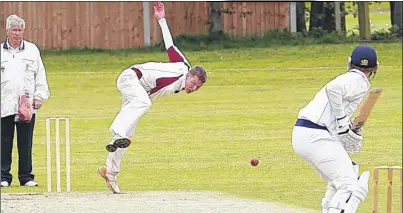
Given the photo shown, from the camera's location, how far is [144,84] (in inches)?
439

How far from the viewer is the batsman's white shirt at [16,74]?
1172 cm

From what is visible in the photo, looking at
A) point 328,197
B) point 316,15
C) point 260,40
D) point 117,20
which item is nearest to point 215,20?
point 260,40

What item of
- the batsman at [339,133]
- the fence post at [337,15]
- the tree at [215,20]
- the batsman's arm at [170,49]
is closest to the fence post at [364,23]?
the fence post at [337,15]

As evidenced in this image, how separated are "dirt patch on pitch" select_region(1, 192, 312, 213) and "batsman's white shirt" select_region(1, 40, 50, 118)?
1048 millimetres

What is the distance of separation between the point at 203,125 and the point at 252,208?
8.72 m

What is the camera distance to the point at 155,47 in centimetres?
3284

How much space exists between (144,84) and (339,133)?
3004mm

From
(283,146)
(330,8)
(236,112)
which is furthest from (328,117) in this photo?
(330,8)

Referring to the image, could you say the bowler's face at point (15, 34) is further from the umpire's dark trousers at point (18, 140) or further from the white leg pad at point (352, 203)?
the white leg pad at point (352, 203)

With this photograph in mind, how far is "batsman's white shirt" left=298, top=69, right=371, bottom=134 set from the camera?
8.42 metres

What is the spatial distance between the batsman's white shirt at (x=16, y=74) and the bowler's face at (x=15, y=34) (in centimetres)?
8

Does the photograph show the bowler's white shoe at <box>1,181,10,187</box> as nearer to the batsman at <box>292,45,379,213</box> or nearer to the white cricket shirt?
the white cricket shirt

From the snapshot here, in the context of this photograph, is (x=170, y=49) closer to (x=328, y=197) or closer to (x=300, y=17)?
(x=328, y=197)

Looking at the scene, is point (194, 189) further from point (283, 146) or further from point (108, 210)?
point (283, 146)
